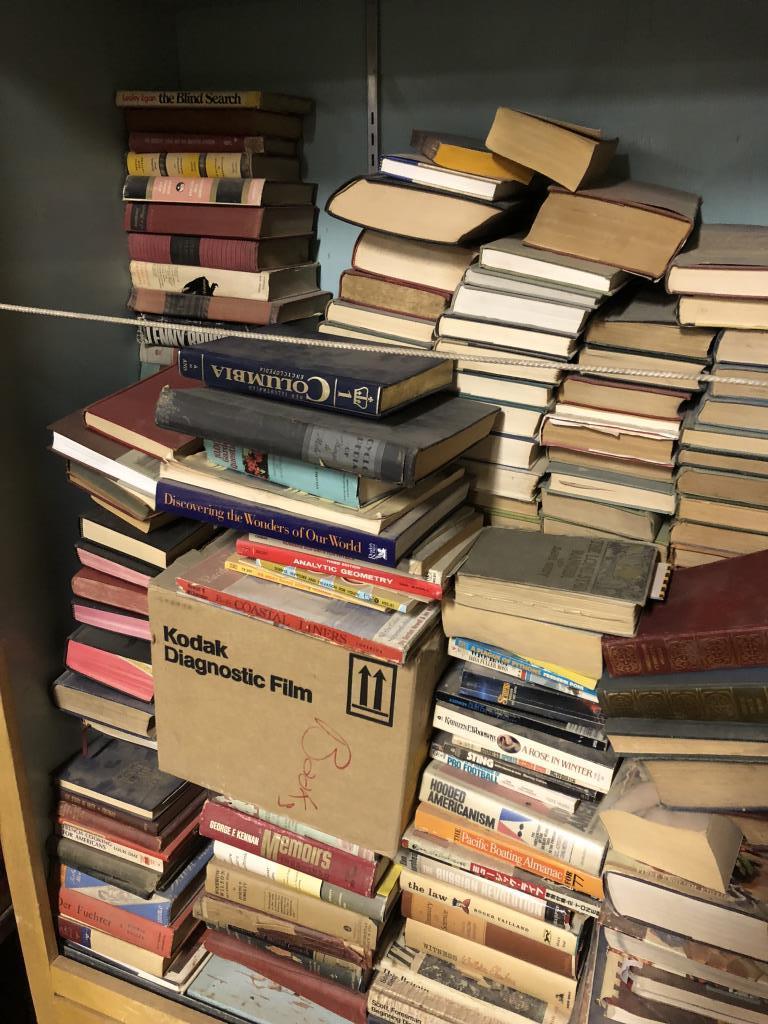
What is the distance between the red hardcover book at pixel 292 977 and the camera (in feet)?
3.52

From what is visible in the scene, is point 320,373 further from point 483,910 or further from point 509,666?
point 483,910

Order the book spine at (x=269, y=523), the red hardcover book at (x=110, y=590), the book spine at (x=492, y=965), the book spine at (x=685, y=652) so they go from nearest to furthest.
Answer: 1. the book spine at (x=685, y=652)
2. the book spine at (x=269, y=523)
3. the book spine at (x=492, y=965)
4. the red hardcover book at (x=110, y=590)

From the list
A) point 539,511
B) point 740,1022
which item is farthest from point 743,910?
point 539,511

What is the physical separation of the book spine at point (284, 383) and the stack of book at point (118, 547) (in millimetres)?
114

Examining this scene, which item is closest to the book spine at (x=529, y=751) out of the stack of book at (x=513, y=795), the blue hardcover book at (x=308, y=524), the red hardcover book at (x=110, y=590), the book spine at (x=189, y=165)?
the stack of book at (x=513, y=795)

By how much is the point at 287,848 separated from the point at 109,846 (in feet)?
1.05

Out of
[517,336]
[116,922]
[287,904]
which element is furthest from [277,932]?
[517,336]

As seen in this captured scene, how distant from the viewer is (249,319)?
1164mm

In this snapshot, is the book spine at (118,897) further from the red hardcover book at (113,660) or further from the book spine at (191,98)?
the book spine at (191,98)

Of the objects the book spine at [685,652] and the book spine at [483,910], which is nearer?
the book spine at [685,652]

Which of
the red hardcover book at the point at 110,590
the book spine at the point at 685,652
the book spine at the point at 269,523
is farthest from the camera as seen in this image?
the red hardcover book at the point at 110,590

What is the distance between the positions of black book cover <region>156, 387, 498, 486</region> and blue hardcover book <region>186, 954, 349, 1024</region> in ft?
2.66

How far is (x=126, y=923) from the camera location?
3.92 ft

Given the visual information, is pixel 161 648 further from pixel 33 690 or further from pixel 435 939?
pixel 435 939
